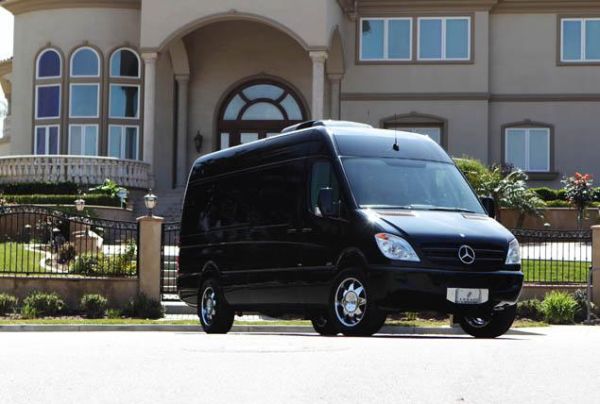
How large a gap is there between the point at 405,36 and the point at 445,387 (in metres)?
29.7

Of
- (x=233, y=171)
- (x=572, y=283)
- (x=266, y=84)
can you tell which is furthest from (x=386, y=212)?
(x=266, y=84)

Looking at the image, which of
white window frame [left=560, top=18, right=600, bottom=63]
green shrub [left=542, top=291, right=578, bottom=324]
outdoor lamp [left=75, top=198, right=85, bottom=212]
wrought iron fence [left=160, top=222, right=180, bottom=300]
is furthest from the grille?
white window frame [left=560, top=18, right=600, bottom=63]

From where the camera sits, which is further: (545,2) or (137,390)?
(545,2)

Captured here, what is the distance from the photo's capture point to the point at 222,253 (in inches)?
638

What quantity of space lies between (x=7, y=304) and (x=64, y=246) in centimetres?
292

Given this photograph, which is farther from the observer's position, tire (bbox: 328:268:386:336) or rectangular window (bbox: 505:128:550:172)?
rectangular window (bbox: 505:128:550:172)

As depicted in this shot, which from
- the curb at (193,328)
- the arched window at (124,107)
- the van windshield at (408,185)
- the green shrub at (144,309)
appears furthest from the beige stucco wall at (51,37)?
the van windshield at (408,185)

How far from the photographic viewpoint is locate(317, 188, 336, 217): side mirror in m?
13.5

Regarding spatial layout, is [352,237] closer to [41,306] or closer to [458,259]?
[458,259]

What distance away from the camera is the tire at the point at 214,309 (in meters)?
16.2

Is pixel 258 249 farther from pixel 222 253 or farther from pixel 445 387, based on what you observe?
pixel 445 387

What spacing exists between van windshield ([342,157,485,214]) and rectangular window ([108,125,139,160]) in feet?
77.4

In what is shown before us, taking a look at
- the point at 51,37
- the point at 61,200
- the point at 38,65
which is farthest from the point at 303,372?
the point at 38,65

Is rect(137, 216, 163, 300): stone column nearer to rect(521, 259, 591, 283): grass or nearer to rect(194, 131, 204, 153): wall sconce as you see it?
rect(521, 259, 591, 283): grass
